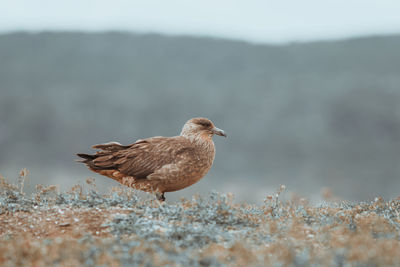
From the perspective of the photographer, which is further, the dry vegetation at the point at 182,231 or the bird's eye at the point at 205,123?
the bird's eye at the point at 205,123

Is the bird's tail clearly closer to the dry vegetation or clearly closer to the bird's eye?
the dry vegetation

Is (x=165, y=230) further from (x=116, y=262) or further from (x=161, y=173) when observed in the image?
(x=161, y=173)

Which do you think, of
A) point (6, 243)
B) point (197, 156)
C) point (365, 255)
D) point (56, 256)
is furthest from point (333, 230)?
point (6, 243)

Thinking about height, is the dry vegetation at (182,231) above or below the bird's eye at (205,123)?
below

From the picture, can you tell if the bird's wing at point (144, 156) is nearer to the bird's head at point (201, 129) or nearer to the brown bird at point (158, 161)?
the brown bird at point (158, 161)

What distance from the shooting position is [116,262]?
3975mm

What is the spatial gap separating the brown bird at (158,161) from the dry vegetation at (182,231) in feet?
1.32

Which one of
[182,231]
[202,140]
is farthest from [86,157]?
[182,231]

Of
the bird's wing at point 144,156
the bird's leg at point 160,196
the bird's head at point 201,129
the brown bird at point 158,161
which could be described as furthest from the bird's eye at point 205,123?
the bird's leg at point 160,196

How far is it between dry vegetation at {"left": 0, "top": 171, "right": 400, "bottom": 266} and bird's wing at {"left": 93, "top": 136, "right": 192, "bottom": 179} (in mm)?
437

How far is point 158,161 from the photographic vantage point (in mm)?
7086

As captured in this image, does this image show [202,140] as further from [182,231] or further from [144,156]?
[182,231]

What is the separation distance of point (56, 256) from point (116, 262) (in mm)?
566

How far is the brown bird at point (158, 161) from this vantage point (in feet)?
23.0
